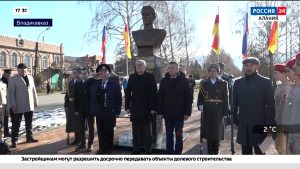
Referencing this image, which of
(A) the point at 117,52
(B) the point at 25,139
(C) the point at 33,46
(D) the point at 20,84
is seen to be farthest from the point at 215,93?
(A) the point at 117,52

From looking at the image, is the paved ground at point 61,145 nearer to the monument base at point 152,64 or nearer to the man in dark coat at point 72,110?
the man in dark coat at point 72,110

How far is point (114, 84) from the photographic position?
6.64 meters

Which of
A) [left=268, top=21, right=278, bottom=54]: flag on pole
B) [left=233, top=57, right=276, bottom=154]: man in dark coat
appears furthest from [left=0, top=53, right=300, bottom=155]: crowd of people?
[left=268, top=21, right=278, bottom=54]: flag on pole

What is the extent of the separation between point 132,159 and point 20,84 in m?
4.35

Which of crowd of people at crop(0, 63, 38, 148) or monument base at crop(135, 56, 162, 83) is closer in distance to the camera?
monument base at crop(135, 56, 162, 83)

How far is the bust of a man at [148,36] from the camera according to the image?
7.41 metres

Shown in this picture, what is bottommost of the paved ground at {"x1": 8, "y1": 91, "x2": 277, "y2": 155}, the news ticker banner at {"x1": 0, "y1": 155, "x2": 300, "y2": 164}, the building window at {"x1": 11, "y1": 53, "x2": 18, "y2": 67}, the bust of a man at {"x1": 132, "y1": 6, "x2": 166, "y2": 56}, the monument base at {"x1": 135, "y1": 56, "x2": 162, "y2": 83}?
the paved ground at {"x1": 8, "y1": 91, "x2": 277, "y2": 155}

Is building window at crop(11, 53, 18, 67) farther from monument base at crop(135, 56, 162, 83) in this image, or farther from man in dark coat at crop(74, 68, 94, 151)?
monument base at crop(135, 56, 162, 83)

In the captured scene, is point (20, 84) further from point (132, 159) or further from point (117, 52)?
point (117, 52)

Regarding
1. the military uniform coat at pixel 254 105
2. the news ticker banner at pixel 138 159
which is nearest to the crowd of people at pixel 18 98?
the news ticker banner at pixel 138 159

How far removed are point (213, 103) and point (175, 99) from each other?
2.23 feet

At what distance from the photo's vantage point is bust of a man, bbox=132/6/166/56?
7.41 meters

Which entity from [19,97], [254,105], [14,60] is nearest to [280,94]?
[254,105]

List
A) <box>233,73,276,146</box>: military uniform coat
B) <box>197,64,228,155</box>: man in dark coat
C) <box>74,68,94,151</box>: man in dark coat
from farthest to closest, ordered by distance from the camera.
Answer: <box>74,68,94,151</box>: man in dark coat, <box>197,64,228,155</box>: man in dark coat, <box>233,73,276,146</box>: military uniform coat
